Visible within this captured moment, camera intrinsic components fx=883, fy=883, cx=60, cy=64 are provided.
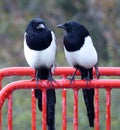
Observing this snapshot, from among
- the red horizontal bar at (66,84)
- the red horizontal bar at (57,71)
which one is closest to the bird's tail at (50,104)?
the red horizontal bar at (57,71)

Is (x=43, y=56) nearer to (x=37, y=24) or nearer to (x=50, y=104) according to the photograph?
(x=37, y=24)

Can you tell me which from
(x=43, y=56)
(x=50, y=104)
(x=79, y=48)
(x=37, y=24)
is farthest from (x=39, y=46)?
(x=50, y=104)

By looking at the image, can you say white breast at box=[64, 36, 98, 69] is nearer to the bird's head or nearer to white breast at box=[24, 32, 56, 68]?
white breast at box=[24, 32, 56, 68]

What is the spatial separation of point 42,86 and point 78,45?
0.79 metres

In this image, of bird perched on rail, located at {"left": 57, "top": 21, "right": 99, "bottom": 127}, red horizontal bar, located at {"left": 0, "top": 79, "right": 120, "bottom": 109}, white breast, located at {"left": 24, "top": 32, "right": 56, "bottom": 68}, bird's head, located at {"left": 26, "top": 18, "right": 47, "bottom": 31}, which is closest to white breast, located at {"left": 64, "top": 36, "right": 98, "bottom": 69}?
bird perched on rail, located at {"left": 57, "top": 21, "right": 99, "bottom": 127}

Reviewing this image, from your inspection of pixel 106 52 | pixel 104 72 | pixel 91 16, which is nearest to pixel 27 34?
pixel 104 72

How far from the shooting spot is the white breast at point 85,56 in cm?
682

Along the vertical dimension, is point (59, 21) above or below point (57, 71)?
below

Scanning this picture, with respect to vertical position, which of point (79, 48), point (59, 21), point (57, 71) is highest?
point (79, 48)

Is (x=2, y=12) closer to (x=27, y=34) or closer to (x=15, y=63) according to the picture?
(x=15, y=63)

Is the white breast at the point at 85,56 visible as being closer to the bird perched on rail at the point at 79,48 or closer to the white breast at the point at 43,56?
the bird perched on rail at the point at 79,48

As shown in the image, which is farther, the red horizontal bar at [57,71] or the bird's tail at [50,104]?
the red horizontal bar at [57,71]

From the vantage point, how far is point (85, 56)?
6824 millimetres

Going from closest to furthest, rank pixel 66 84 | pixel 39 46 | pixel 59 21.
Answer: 1. pixel 66 84
2. pixel 39 46
3. pixel 59 21
